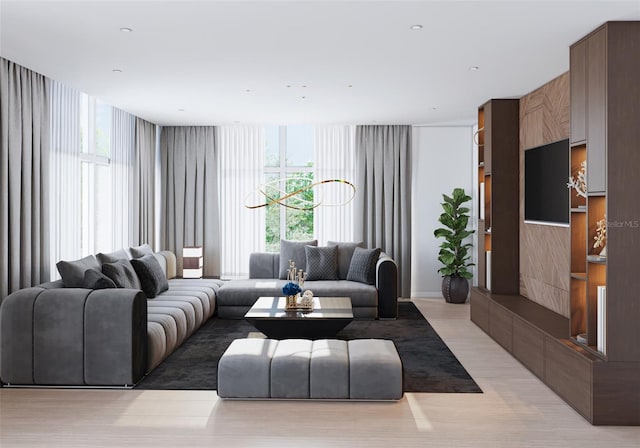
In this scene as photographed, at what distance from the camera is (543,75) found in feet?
17.1

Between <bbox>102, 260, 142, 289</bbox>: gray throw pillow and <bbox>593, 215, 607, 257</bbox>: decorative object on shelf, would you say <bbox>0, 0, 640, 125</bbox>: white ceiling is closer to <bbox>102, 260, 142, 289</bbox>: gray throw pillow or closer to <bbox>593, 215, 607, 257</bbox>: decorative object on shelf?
<bbox>593, 215, 607, 257</bbox>: decorative object on shelf

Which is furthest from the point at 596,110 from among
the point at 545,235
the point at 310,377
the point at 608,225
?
the point at 310,377

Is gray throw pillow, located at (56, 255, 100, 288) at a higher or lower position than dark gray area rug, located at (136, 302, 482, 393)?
higher

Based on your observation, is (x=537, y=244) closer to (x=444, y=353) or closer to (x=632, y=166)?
(x=444, y=353)

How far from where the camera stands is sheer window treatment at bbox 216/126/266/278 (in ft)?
29.0

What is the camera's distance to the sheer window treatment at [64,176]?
18.7 feet

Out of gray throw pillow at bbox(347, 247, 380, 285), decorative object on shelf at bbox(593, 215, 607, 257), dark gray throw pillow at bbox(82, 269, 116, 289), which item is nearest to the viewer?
decorative object on shelf at bbox(593, 215, 607, 257)

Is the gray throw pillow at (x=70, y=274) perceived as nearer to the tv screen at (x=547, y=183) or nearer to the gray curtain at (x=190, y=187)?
the gray curtain at (x=190, y=187)

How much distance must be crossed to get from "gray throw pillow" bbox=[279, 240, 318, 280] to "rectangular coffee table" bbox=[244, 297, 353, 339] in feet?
6.55

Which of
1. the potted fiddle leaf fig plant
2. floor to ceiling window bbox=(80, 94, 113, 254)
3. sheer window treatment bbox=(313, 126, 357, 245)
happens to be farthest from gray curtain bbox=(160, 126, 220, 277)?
the potted fiddle leaf fig plant

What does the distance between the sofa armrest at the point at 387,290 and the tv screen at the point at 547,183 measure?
180 centimetres

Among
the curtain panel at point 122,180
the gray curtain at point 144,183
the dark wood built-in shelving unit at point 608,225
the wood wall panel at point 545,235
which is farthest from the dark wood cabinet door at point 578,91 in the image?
the gray curtain at point 144,183

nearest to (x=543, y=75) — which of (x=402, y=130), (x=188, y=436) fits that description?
(x=402, y=130)

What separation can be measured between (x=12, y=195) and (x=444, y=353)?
4008mm
